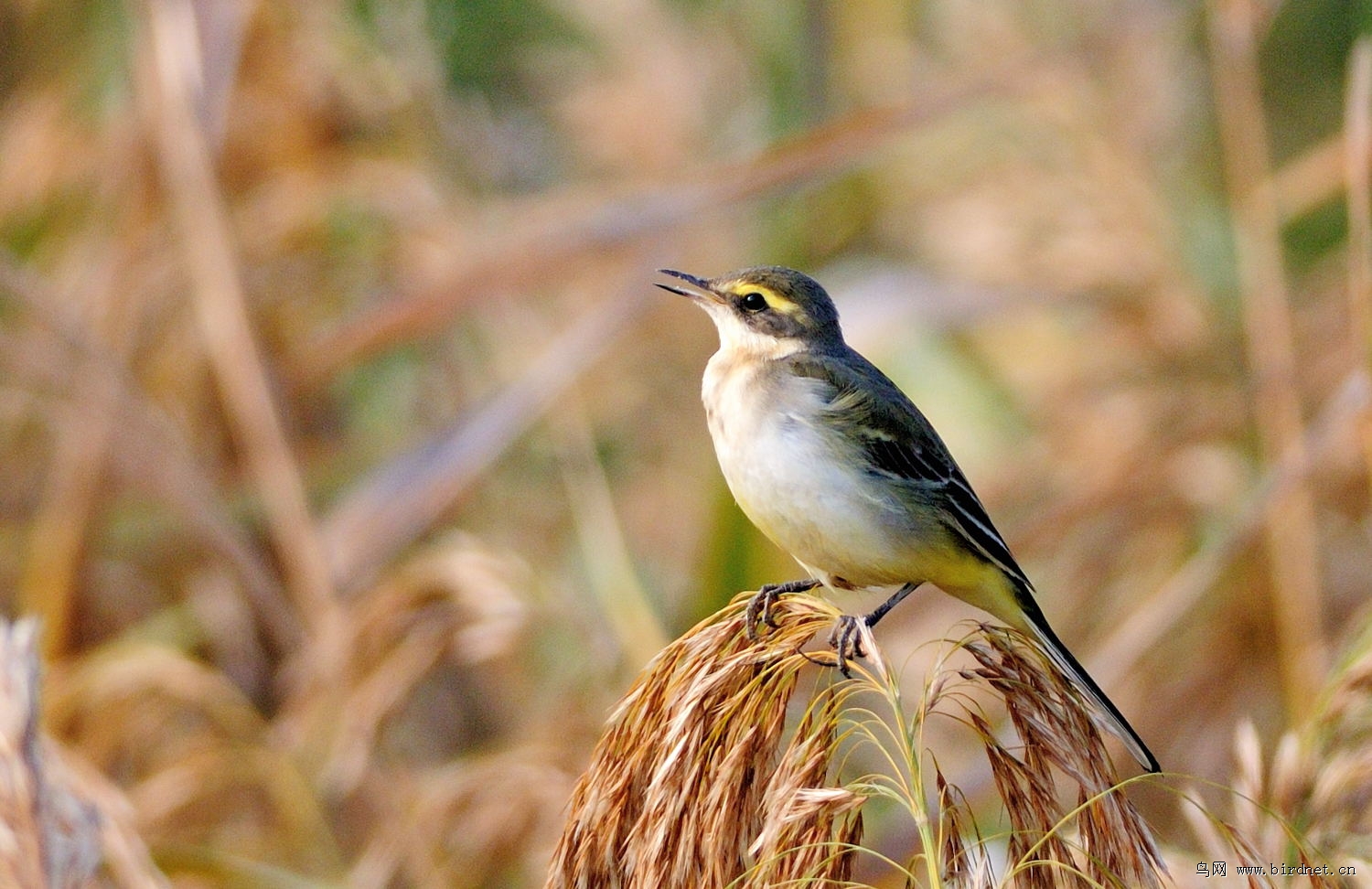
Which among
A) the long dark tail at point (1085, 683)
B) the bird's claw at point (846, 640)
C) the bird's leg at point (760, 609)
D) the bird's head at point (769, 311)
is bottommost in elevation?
the long dark tail at point (1085, 683)

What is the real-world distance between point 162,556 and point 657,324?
2.61 m

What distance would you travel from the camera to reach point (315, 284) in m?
5.59

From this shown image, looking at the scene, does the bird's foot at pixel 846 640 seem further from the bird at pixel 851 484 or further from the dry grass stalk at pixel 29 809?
the dry grass stalk at pixel 29 809

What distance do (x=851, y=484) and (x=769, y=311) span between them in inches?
25.7

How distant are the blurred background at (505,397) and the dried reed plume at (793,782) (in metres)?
0.49

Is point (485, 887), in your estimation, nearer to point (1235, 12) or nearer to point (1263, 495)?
point (1263, 495)

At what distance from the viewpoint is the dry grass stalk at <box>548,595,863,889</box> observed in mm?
1949

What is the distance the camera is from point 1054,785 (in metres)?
1.97

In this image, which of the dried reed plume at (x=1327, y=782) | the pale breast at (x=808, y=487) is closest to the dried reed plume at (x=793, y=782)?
the dried reed plume at (x=1327, y=782)

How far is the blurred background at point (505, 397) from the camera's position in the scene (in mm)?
3906

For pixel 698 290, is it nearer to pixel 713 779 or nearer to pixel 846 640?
pixel 846 640

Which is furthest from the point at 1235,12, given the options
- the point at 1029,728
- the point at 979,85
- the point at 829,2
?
the point at 1029,728

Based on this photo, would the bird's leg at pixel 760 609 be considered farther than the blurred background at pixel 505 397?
No

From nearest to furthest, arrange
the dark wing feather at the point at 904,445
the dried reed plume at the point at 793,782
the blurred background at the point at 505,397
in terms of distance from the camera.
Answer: the dried reed plume at the point at 793,782 < the dark wing feather at the point at 904,445 < the blurred background at the point at 505,397
